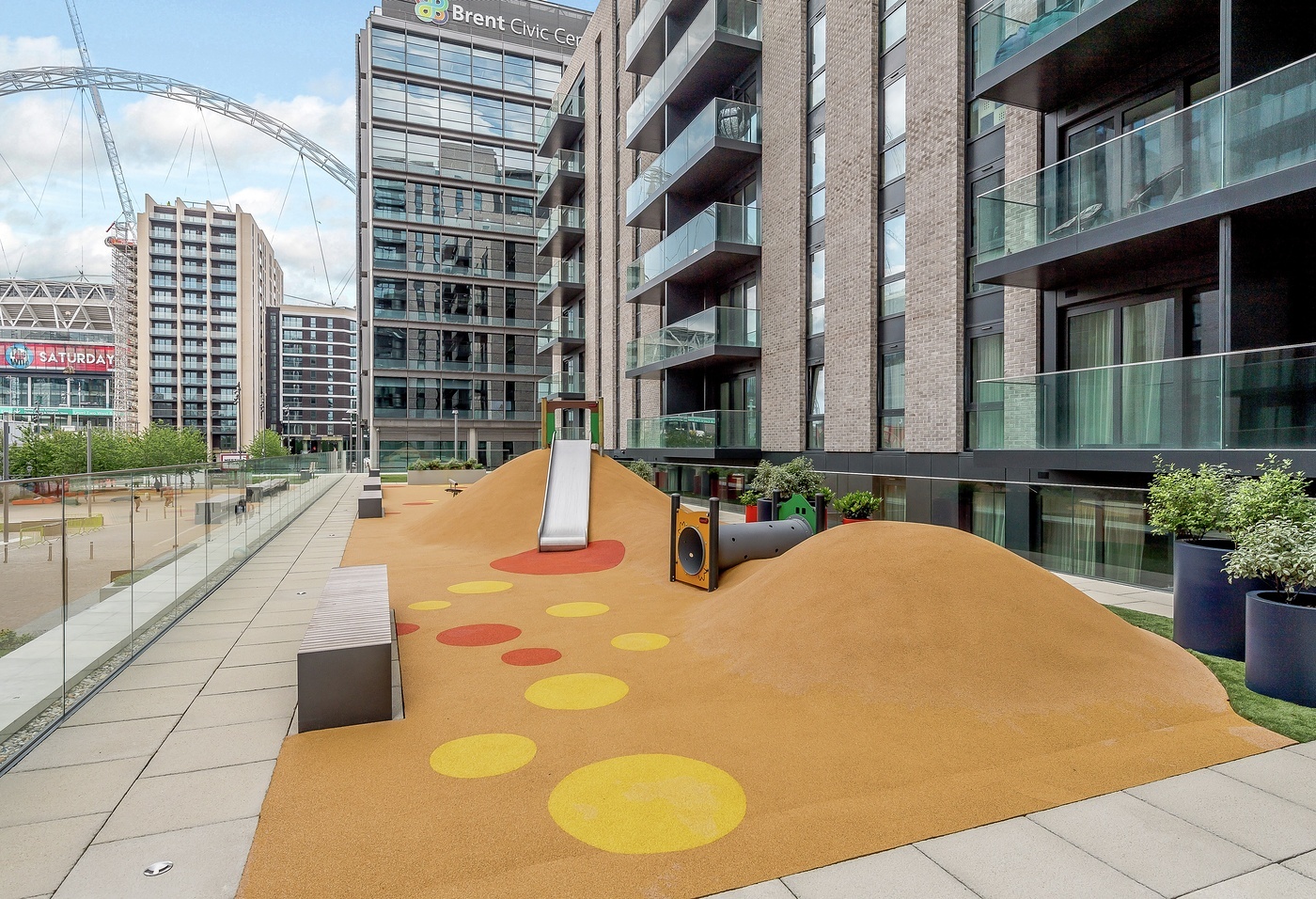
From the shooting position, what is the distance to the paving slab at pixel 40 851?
3020 millimetres

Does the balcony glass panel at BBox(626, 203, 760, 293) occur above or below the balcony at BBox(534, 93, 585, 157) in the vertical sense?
below

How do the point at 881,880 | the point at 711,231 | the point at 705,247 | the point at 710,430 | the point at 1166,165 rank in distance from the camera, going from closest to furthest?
1. the point at 881,880
2. the point at 1166,165
3. the point at 711,231
4. the point at 705,247
5. the point at 710,430

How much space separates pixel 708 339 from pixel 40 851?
19.7 meters

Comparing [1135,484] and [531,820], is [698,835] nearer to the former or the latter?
[531,820]

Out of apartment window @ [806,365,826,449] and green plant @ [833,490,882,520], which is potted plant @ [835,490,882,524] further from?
apartment window @ [806,365,826,449]

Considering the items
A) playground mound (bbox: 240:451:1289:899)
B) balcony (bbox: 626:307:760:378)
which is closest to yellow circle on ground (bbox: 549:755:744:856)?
playground mound (bbox: 240:451:1289:899)

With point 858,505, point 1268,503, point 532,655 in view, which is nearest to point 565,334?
point 858,505

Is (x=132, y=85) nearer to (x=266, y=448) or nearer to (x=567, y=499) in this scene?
(x=266, y=448)

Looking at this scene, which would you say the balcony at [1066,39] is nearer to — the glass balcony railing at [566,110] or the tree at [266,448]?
the glass balcony railing at [566,110]

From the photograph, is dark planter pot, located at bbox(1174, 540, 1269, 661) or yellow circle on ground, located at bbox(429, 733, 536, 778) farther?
dark planter pot, located at bbox(1174, 540, 1269, 661)

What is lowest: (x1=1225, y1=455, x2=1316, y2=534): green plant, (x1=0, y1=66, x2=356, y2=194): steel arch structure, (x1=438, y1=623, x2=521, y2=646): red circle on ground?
(x1=438, y1=623, x2=521, y2=646): red circle on ground

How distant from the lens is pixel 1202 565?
6438 mm

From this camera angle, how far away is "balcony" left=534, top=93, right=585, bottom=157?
38625mm

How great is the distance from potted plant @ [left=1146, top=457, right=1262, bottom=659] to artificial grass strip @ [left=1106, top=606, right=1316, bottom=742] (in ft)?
0.64
